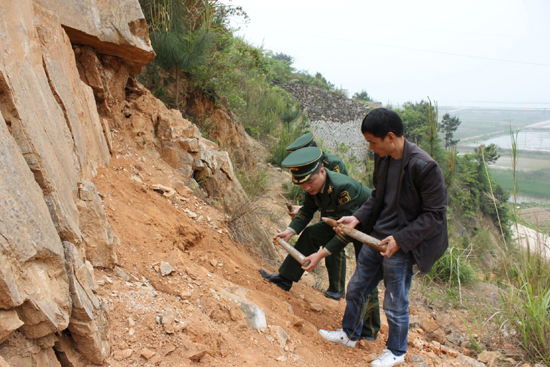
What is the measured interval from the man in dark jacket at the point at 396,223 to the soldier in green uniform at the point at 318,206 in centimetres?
22

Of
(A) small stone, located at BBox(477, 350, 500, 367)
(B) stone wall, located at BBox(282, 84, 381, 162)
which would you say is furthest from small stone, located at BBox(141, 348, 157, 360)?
(B) stone wall, located at BBox(282, 84, 381, 162)

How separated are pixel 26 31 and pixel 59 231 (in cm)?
126

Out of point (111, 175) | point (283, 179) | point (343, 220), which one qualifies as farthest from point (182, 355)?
point (283, 179)

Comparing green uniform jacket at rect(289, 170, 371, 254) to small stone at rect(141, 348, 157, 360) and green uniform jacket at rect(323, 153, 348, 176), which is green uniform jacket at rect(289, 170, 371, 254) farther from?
small stone at rect(141, 348, 157, 360)

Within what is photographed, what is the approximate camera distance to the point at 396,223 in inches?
104

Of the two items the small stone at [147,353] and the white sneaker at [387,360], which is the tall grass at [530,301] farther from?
the small stone at [147,353]

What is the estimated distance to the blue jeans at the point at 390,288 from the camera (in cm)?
262

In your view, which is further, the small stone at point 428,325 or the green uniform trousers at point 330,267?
the small stone at point 428,325

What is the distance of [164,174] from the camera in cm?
413

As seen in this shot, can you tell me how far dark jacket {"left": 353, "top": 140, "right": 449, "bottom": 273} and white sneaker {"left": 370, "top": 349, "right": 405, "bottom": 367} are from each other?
643 millimetres

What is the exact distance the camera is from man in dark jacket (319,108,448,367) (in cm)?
245

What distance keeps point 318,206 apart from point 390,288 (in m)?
1.06

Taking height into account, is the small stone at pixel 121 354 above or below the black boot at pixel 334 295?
above

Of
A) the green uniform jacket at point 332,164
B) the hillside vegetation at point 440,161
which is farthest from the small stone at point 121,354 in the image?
the green uniform jacket at point 332,164
